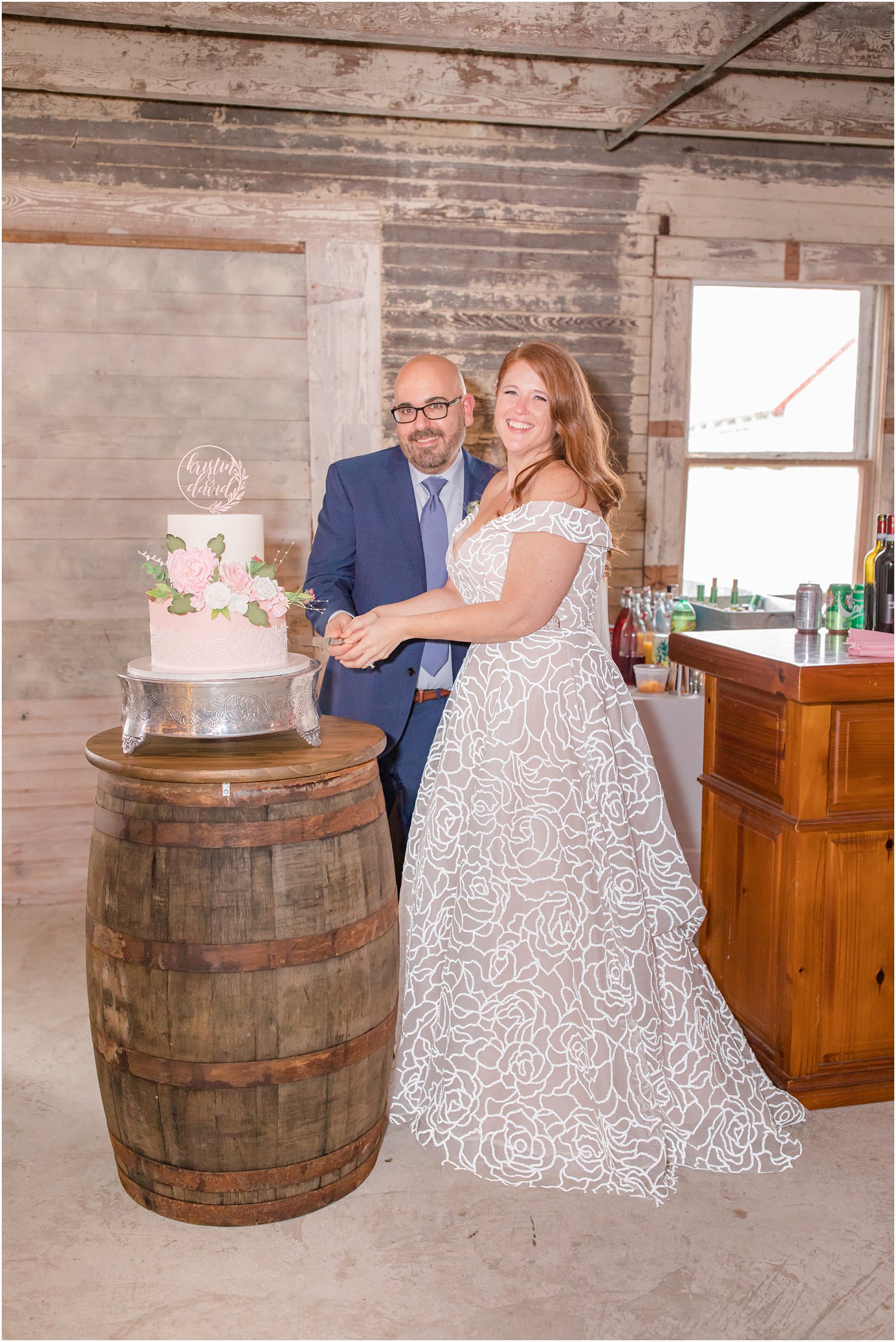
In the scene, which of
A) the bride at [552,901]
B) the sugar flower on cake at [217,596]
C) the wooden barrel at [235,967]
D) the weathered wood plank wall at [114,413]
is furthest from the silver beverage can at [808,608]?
the weathered wood plank wall at [114,413]

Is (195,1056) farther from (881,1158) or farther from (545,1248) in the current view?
(881,1158)

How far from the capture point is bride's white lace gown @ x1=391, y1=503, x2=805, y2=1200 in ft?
8.30

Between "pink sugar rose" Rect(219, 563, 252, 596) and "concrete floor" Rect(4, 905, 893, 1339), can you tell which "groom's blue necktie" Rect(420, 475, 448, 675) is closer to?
"pink sugar rose" Rect(219, 563, 252, 596)

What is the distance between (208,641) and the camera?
2.31 meters

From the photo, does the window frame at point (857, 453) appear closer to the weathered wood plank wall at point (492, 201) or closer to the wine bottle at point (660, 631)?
the weathered wood plank wall at point (492, 201)

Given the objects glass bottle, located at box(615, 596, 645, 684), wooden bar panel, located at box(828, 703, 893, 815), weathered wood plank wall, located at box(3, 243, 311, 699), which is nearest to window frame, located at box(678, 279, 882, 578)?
glass bottle, located at box(615, 596, 645, 684)

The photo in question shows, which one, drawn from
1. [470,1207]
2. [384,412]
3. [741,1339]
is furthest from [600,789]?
[384,412]

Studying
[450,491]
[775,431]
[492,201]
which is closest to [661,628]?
[775,431]

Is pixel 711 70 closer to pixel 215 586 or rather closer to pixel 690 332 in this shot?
pixel 690 332

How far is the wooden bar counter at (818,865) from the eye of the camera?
2777 millimetres

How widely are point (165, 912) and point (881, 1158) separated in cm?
177

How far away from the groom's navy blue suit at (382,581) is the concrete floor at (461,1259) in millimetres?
1058

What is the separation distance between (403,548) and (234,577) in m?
0.96

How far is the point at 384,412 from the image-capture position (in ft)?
14.8
